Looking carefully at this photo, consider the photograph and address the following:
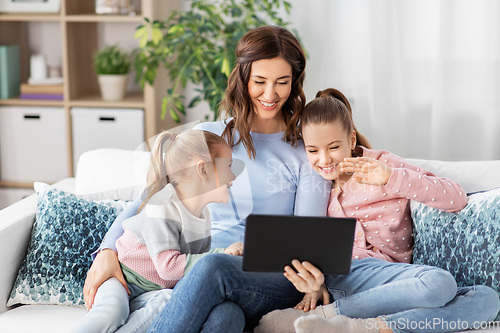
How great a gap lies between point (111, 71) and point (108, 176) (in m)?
0.98

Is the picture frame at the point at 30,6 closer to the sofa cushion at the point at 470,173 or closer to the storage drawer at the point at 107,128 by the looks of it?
the storage drawer at the point at 107,128

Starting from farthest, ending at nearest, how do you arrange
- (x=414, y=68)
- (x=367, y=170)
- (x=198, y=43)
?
(x=414, y=68) → (x=198, y=43) → (x=367, y=170)

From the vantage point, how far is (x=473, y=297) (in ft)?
3.59

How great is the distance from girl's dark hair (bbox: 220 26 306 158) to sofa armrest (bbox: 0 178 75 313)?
0.63 meters

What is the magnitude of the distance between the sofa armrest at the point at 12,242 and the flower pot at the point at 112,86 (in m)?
1.06

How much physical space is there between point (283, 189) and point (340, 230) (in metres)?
0.40

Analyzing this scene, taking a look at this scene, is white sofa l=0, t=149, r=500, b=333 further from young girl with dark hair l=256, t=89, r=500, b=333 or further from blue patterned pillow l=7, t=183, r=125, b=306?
young girl with dark hair l=256, t=89, r=500, b=333

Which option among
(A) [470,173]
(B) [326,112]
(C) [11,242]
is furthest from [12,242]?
(A) [470,173]

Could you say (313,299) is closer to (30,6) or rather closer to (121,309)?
(121,309)

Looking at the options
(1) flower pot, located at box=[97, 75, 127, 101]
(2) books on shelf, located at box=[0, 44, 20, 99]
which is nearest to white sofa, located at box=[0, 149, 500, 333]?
(1) flower pot, located at box=[97, 75, 127, 101]

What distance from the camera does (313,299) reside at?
1.12 m

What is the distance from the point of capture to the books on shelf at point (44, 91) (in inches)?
94.3

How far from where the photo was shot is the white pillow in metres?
1.52

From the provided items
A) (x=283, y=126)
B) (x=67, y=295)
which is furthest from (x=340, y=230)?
(x=67, y=295)
